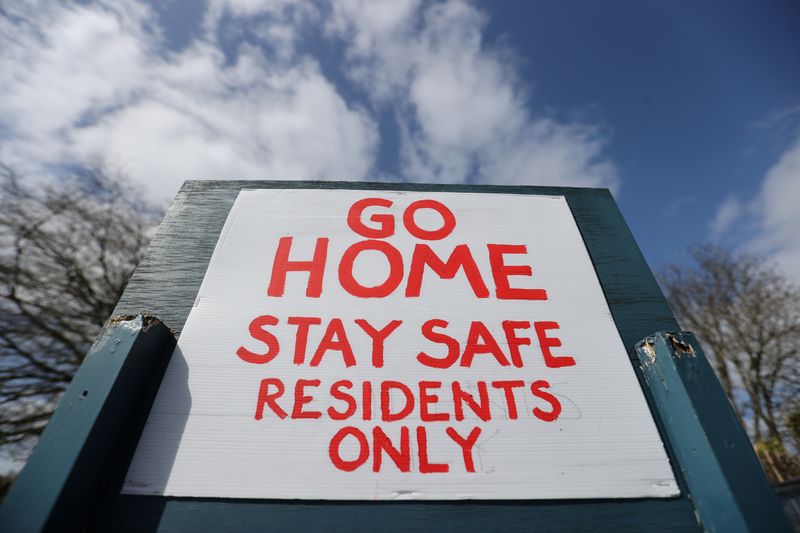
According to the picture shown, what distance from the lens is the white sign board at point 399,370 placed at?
113 cm

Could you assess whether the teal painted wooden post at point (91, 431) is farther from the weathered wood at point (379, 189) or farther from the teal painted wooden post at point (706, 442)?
the teal painted wooden post at point (706, 442)

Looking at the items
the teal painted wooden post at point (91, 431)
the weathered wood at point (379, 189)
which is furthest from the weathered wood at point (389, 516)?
the teal painted wooden post at point (91, 431)

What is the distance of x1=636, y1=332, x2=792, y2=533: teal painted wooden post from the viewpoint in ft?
3.25

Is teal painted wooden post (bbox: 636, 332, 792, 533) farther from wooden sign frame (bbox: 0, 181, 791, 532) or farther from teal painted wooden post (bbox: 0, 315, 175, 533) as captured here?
teal painted wooden post (bbox: 0, 315, 175, 533)

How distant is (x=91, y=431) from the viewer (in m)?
1.05

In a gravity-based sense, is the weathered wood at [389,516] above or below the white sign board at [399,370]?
below

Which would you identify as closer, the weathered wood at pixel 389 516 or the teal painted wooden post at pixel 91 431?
the teal painted wooden post at pixel 91 431

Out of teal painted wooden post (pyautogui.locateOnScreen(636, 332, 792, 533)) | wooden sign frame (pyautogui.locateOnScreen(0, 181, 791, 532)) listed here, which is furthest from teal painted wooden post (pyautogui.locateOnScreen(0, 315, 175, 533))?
teal painted wooden post (pyautogui.locateOnScreen(636, 332, 792, 533))

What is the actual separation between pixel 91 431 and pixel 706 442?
1.74 metres

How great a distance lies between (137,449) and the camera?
1148mm

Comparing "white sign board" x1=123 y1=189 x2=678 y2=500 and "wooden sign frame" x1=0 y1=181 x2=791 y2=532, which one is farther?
"white sign board" x1=123 y1=189 x2=678 y2=500

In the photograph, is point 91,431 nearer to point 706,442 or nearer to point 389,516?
point 389,516

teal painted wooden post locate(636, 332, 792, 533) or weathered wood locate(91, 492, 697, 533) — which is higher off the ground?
teal painted wooden post locate(636, 332, 792, 533)

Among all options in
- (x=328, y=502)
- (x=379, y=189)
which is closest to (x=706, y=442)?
(x=328, y=502)
